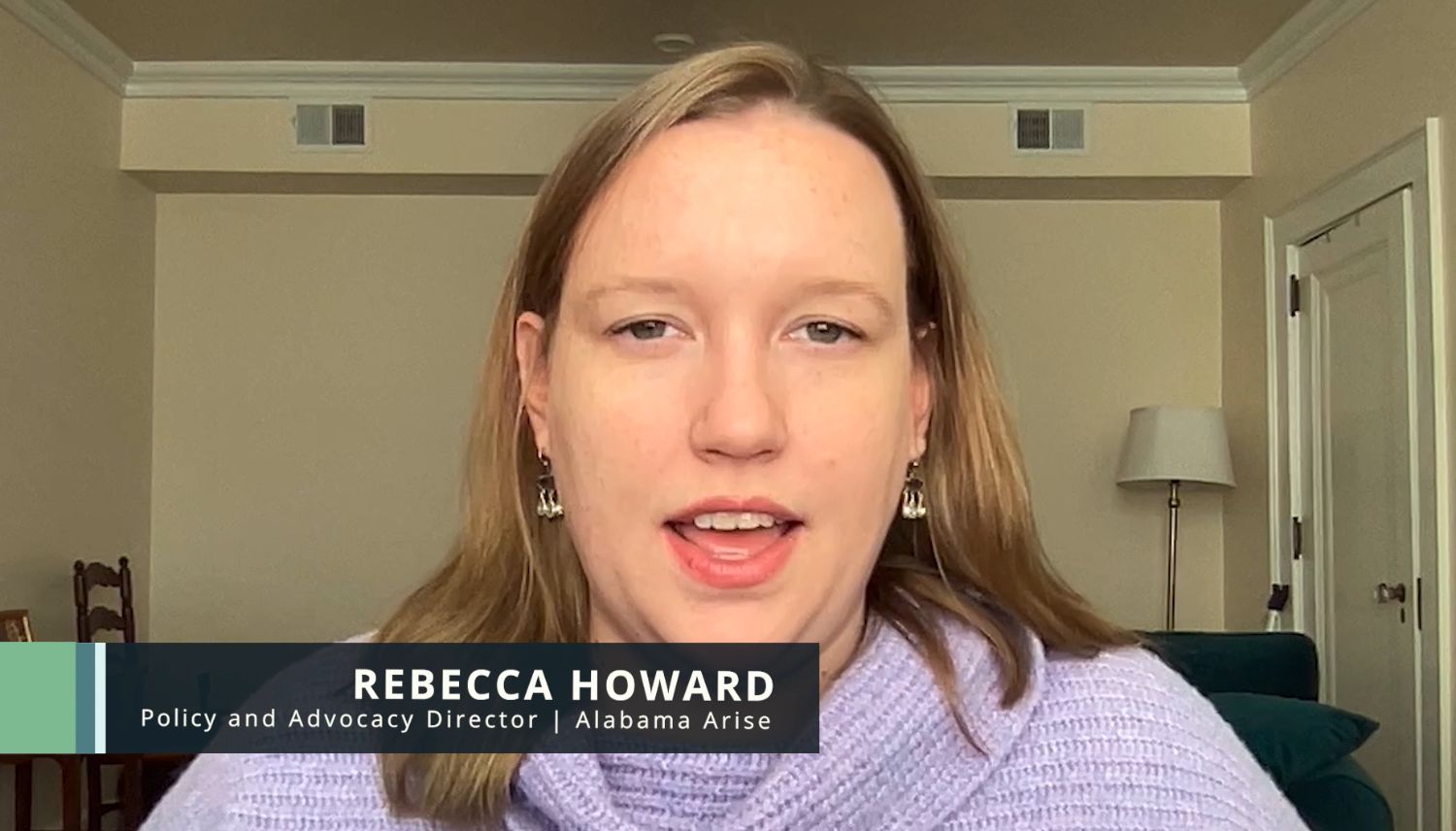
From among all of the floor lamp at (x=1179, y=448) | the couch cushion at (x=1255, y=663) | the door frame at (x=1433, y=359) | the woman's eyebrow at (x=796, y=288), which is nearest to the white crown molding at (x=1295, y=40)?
the door frame at (x=1433, y=359)

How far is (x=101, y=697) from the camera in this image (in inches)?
107

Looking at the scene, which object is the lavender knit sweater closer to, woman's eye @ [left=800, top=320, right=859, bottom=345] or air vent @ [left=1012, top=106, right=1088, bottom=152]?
woman's eye @ [left=800, top=320, right=859, bottom=345]

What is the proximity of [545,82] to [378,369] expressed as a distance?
46.9 inches

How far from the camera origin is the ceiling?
4.20 m

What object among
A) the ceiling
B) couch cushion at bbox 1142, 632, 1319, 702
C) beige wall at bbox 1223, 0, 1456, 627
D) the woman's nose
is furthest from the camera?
the ceiling

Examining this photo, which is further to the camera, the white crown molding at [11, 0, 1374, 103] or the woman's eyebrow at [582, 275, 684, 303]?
the white crown molding at [11, 0, 1374, 103]

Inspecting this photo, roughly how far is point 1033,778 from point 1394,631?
3338mm

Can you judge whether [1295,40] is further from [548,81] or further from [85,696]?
[85,696]

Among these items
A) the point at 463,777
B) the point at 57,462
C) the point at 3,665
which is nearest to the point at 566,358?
the point at 463,777

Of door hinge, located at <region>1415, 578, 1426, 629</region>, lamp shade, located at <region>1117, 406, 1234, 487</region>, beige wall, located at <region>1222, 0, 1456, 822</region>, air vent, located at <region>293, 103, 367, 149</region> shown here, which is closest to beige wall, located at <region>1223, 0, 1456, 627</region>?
beige wall, located at <region>1222, 0, 1456, 822</region>

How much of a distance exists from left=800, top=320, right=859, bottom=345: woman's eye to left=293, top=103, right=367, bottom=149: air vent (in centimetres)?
432

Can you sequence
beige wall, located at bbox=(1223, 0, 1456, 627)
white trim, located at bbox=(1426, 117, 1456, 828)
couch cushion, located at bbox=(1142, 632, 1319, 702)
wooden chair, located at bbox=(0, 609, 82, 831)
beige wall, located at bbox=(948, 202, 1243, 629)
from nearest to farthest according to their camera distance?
couch cushion, located at bbox=(1142, 632, 1319, 702) → white trim, located at bbox=(1426, 117, 1456, 828) → beige wall, located at bbox=(1223, 0, 1456, 627) → wooden chair, located at bbox=(0, 609, 82, 831) → beige wall, located at bbox=(948, 202, 1243, 629)

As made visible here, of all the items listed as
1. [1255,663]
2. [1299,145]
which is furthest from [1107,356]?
[1255,663]

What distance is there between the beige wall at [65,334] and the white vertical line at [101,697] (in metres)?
1.39
